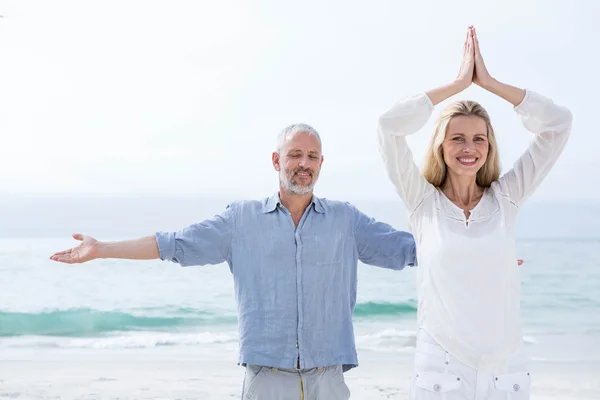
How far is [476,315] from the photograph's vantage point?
2.67 m

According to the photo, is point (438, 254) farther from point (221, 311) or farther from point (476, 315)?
point (221, 311)

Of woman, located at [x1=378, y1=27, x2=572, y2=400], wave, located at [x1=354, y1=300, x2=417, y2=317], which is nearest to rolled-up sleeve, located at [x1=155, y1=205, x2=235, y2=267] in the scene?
woman, located at [x1=378, y1=27, x2=572, y2=400]

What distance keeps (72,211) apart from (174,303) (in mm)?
8724

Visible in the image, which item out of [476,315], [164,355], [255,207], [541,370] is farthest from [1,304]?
[476,315]

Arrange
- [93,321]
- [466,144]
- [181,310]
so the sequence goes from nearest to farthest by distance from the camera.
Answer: [466,144], [93,321], [181,310]

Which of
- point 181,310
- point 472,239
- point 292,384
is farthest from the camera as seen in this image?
point 181,310

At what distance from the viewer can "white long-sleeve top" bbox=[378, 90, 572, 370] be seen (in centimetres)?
266

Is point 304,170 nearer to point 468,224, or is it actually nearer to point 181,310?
point 468,224

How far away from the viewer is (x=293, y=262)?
3.20 m

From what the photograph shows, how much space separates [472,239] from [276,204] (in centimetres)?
90

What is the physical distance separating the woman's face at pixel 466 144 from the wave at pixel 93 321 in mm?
10106

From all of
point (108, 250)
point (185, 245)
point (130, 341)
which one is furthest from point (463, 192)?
point (130, 341)

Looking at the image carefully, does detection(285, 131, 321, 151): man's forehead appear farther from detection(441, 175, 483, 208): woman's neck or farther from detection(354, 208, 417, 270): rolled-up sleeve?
detection(441, 175, 483, 208): woman's neck

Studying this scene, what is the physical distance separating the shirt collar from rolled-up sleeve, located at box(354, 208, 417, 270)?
156mm
